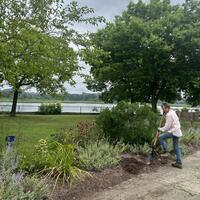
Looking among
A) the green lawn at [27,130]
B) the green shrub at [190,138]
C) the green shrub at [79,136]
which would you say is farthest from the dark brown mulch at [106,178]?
the green shrub at [190,138]

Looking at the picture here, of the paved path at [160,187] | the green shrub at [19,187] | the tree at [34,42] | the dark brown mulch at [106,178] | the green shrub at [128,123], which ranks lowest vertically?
the paved path at [160,187]

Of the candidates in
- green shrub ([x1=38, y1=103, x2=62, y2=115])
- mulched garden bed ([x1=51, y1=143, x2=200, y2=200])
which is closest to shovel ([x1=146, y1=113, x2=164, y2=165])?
mulched garden bed ([x1=51, y1=143, x2=200, y2=200])

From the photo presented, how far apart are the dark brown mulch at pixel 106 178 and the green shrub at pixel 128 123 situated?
864mm

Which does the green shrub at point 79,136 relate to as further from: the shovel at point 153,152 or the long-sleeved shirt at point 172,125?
the long-sleeved shirt at point 172,125

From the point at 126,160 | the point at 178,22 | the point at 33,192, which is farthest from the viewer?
the point at 178,22

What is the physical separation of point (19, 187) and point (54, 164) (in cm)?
162

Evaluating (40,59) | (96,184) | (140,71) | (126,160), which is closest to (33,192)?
(96,184)

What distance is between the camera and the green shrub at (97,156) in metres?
8.30

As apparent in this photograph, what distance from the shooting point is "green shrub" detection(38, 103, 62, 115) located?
35.9 meters

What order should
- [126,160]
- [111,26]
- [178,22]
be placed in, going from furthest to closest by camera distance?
[111,26]
[178,22]
[126,160]

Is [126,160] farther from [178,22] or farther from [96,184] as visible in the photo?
[178,22]

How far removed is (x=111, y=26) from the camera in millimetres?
26594

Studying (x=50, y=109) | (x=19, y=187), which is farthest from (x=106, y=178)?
(x=50, y=109)

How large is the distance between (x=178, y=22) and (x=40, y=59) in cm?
1830
